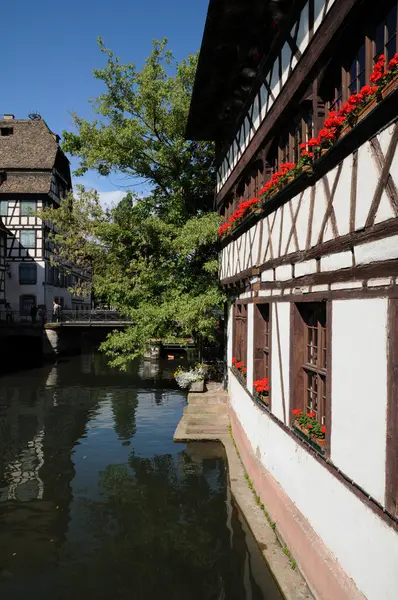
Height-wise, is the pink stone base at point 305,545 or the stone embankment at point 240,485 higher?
the pink stone base at point 305,545

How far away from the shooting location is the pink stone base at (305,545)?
16.0 ft

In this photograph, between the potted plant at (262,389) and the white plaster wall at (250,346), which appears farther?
the white plaster wall at (250,346)

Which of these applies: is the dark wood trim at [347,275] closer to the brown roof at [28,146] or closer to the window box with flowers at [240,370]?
the window box with flowers at [240,370]

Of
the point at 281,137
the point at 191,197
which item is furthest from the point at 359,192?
the point at 191,197

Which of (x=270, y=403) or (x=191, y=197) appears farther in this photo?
(x=191, y=197)

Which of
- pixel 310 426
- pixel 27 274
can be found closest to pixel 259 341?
pixel 310 426

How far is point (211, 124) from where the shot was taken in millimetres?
14805

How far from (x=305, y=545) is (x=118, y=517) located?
3.88 meters

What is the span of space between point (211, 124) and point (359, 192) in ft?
36.1

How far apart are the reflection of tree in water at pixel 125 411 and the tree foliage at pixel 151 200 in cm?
161

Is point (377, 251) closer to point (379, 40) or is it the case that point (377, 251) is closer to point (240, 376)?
point (379, 40)

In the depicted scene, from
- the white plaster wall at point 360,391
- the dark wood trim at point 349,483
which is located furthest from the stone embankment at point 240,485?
the white plaster wall at point 360,391

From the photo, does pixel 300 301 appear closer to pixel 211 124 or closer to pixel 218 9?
pixel 218 9

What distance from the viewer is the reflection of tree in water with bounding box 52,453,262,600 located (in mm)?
6527
